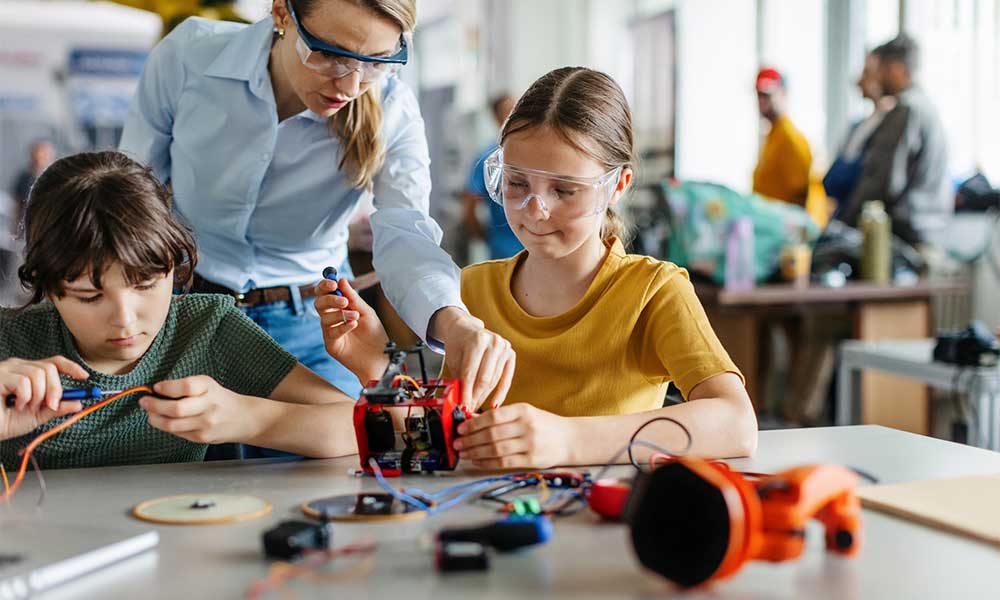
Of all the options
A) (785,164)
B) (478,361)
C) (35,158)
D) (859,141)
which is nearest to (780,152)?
(785,164)

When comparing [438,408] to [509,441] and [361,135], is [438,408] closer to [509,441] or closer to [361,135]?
[509,441]

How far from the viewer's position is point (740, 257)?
4219 millimetres

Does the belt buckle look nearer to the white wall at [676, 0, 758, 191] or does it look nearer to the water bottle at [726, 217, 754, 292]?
the water bottle at [726, 217, 754, 292]

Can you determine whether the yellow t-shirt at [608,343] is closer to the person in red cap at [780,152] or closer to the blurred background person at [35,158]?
the person in red cap at [780,152]

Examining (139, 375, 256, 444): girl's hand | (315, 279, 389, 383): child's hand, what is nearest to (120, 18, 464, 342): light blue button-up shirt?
(315, 279, 389, 383): child's hand

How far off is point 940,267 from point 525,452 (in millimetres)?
4324

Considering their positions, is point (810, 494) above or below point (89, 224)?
below

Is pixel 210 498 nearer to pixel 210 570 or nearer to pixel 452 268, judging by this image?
pixel 210 570

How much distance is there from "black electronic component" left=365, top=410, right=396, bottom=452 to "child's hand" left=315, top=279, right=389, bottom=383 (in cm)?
25

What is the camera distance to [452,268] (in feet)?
5.47

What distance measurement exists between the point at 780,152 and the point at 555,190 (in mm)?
4333

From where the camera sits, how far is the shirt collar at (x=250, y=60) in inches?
70.9

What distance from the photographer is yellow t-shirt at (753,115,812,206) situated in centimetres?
558

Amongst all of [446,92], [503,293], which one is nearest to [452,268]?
[503,293]
